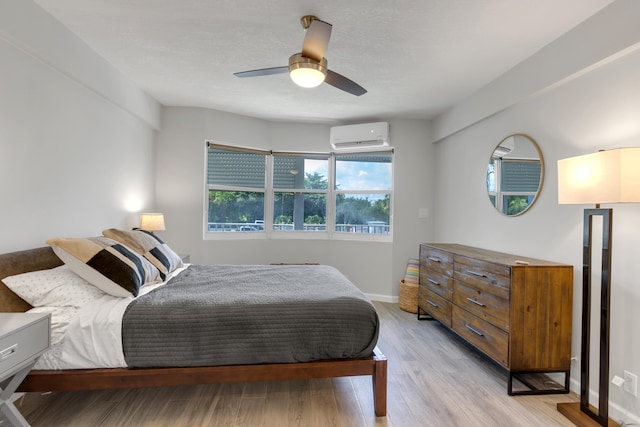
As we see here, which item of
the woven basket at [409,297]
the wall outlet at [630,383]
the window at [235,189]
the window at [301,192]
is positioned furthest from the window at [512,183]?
the window at [235,189]

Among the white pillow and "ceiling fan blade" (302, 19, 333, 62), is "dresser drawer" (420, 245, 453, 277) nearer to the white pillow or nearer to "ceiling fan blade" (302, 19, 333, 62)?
"ceiling fan blade" (302, 19, 333, 62)

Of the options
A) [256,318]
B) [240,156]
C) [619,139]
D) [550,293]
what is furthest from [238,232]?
[619,139]

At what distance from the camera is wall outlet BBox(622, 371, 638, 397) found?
73.5 inches

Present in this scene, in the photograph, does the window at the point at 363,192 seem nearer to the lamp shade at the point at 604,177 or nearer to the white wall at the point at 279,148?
the white wall at the point at 279,148

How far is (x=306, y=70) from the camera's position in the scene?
2021mm

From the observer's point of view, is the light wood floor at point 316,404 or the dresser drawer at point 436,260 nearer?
the light wood floor at point 316,404

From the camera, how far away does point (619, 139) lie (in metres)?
2.02

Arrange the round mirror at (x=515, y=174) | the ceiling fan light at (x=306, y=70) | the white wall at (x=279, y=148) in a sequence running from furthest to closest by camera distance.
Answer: the white wall at (x=279, y=148) → the round mirror at (x=515, y=174) → the ceiling fan light at (x=306, y=70)

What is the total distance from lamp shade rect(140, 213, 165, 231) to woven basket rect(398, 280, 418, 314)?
2955mm

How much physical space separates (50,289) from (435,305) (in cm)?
314

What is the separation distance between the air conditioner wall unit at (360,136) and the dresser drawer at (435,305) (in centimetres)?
196

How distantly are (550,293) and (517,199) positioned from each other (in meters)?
0.92

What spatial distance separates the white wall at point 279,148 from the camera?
4.15 meters

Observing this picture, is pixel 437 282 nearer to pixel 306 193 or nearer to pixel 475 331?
pixel 475 331
